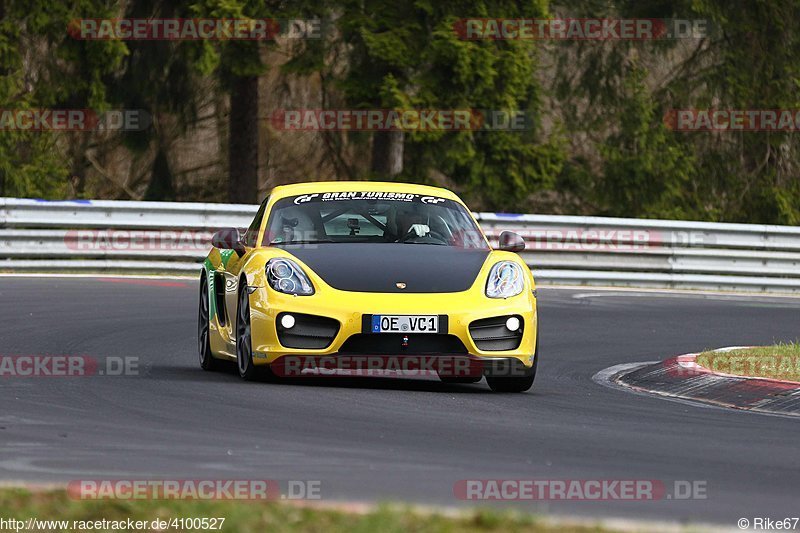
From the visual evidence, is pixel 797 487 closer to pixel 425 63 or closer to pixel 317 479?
pixel 317 479

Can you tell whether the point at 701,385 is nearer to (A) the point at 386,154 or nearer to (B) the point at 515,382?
(B) the point at 515,382

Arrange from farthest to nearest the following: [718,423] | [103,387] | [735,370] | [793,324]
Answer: [793,324] < [735,370] < [103,387] < [718,423]

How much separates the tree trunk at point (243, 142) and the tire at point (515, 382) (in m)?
20.0

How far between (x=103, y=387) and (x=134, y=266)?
11522mm

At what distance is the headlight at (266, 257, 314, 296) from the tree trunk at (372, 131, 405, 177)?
63.6 ft

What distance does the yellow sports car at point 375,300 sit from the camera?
10.4 metres

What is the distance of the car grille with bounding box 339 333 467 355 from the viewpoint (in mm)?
10359

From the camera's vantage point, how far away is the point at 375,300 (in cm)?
1042

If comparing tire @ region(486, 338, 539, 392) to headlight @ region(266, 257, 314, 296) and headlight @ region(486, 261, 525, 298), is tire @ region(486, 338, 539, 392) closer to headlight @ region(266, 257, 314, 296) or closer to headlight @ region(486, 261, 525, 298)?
headlight @ region(486, 261, 525, 298)

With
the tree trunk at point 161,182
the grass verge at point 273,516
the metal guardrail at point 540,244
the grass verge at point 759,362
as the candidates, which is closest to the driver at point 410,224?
the grass verge at point 759,362

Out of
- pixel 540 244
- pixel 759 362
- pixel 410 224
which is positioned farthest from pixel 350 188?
pixel 540 244

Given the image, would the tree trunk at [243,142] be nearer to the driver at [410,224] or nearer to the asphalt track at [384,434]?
the asphalt track at [384,434]

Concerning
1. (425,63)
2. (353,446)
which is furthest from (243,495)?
(425,63)

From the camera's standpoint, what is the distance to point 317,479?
270 inches
